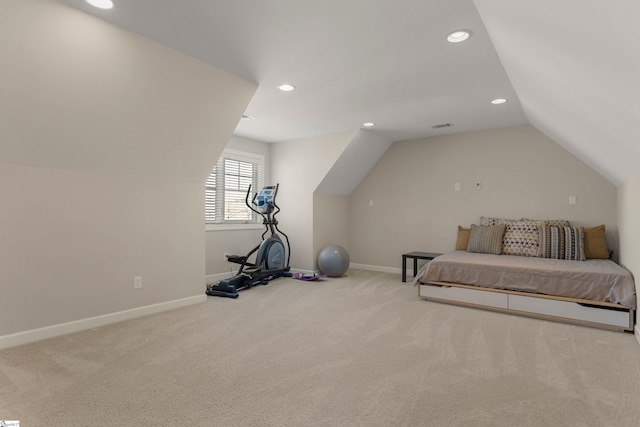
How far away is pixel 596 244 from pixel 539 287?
4.48ft

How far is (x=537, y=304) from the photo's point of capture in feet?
11.2

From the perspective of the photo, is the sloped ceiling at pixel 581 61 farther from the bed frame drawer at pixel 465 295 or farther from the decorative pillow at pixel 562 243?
the bed frame drawer at pixel 465 295

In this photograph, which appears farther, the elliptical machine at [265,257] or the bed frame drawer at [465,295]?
the elliptical machine at [265,257]

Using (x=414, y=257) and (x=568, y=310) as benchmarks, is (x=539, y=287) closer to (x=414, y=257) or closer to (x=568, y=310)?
(x=568, y=310)

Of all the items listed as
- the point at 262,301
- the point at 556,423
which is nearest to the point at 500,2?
the point at 556,423

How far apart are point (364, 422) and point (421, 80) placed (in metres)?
2.96

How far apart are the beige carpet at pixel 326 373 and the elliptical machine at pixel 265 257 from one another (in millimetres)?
1287

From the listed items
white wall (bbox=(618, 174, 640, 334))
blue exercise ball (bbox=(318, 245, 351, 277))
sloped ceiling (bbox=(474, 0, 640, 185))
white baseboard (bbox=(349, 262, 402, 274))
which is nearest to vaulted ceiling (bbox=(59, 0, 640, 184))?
sloped ceiling (bbox=(474, 0, 640, 185))

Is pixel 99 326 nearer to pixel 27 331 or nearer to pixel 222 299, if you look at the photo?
pixel 27 331

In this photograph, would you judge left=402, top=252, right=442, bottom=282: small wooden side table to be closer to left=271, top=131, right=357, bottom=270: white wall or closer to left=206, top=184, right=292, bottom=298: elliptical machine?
left=271, top=131, right=357, bottom=270: white wall

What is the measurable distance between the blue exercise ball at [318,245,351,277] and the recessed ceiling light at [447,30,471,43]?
11.8ft

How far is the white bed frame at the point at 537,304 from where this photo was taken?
307 centimetres

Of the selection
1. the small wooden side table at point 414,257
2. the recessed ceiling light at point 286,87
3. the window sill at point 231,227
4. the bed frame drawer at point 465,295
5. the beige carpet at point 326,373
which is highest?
the recessed ceiling light at point 286,87

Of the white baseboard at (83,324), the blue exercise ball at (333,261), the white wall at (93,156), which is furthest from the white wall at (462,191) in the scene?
the white baseboard at (83,324)
